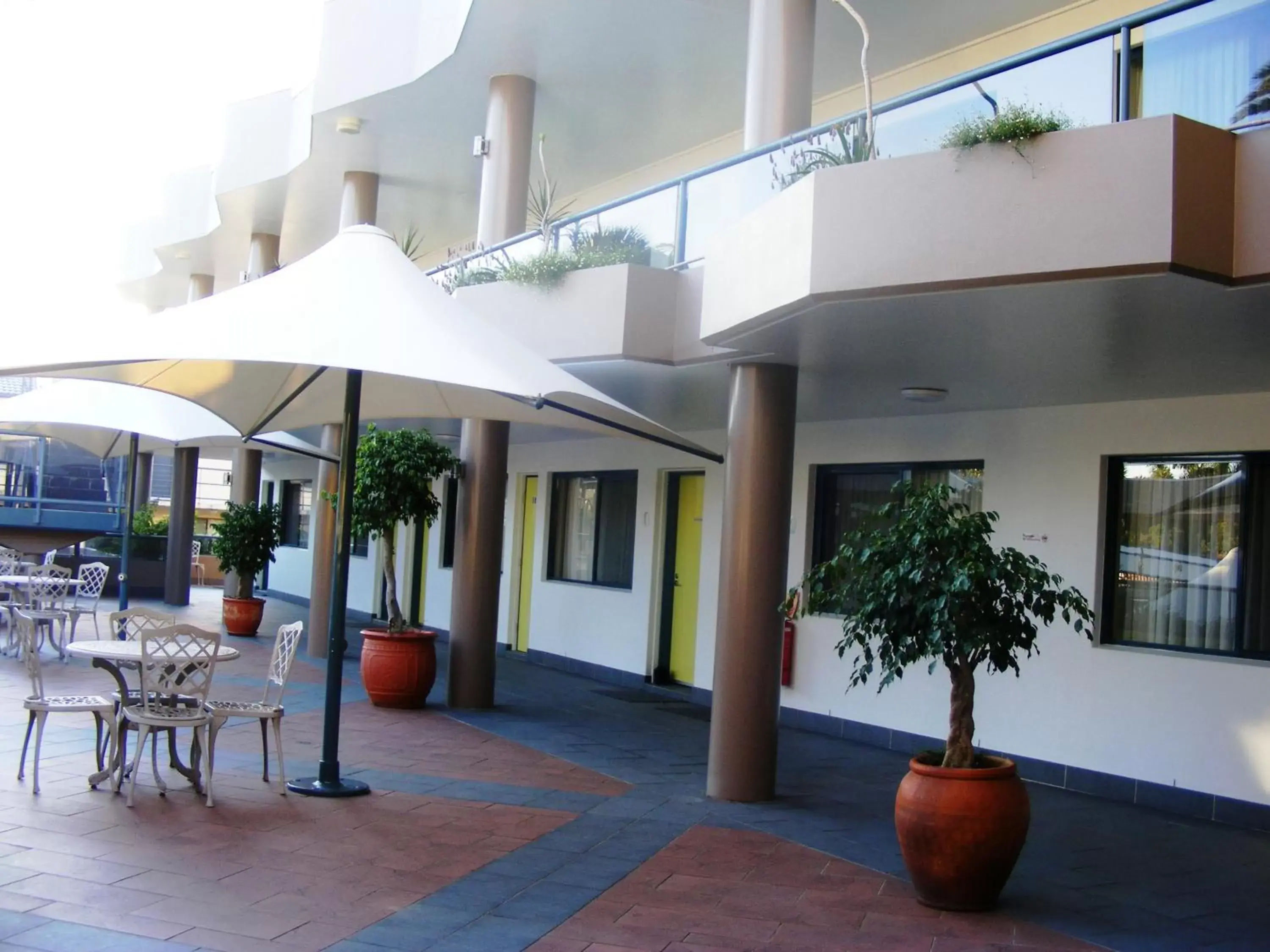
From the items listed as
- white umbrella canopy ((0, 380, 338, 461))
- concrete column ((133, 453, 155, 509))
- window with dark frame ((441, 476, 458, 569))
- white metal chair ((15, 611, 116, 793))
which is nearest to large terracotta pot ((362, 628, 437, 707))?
white umbrella canopy ((0, 380, 338, 461))

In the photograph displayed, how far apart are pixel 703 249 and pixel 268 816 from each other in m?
4.75

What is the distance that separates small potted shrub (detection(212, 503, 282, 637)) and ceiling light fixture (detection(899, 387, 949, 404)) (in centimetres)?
1023

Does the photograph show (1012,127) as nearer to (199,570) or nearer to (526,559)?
(526,559)

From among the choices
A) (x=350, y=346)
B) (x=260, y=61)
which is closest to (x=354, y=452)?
(x=350, y=346)

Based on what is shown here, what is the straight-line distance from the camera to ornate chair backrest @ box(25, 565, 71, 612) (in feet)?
40.6

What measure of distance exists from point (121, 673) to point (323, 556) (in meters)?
8.02

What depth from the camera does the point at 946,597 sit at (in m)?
5.32

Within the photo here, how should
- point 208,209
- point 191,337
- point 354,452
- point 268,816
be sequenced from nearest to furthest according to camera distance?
point 191,337 < point 268,816 < point 354,452 < point 208,209

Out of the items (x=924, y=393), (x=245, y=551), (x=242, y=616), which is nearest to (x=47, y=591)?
(x=245, y=551)

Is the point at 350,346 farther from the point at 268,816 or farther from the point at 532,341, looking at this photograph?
the point at 532,341

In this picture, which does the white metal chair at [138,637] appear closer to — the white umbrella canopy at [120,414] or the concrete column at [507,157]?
the white umbrella canopy at [120,414]

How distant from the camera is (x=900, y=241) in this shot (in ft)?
18.6

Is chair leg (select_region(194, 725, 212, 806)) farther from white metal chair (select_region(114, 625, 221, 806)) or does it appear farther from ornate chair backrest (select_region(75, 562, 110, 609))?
ornate chair backrest (select_region(75, 562, 110, 609))

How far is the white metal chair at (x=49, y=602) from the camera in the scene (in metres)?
12.1
